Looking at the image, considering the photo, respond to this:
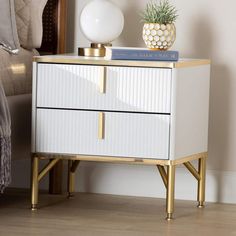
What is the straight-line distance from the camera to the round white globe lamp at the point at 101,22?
3.24m

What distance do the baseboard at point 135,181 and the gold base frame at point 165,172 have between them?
79 millimetres

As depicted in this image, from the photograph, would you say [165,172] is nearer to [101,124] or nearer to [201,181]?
[201,181]

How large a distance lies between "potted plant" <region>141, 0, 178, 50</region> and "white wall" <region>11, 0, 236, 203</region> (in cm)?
21

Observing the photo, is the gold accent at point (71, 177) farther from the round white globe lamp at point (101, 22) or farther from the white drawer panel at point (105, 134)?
the round white globe lamp at point (101, 22)

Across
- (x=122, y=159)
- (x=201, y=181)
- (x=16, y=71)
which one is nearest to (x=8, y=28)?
(x=16, y=71)

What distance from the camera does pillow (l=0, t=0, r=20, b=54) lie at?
10.4 feet

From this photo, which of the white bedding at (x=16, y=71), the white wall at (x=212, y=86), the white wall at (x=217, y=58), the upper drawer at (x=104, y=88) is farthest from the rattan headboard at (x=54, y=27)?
the upper drawer at (x=104, y=88)

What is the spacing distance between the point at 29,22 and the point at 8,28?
0.61ft

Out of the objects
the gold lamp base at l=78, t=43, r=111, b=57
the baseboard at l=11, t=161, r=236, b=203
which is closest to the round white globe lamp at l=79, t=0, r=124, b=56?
the gold lamp base at l=78, t=43, r=111, b=57

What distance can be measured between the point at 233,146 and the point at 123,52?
0.67m

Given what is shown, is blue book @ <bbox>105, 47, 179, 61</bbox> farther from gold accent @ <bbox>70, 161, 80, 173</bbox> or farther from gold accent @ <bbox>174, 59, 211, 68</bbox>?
gold accent @ <bbox>70, 161, 80, 173</bbox>

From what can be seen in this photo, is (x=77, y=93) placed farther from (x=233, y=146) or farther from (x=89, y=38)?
(x=233, y=146)

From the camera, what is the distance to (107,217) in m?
3.01

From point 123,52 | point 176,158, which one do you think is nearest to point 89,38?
point 123,52
